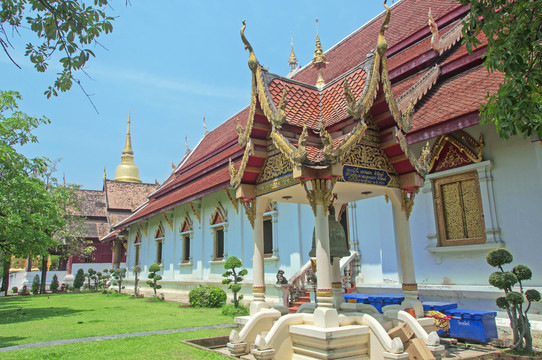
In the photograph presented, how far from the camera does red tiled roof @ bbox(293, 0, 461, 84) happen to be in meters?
12.1

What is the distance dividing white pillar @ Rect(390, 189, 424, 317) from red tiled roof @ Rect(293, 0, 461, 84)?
20.4ft

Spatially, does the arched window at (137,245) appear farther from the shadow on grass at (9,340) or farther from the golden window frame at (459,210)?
the golden window frame at (459,210)

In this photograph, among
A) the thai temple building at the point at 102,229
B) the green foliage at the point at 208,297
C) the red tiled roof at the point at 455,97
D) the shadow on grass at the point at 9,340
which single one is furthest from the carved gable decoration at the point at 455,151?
the thai temple building at the point at 102,229

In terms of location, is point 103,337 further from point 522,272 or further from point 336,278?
point 522,272

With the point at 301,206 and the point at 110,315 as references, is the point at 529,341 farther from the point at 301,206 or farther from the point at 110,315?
the point at 110,315

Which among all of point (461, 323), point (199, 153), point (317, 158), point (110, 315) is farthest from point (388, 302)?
point (199, 153)

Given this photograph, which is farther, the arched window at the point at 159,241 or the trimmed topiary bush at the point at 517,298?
the arched window at the point at 159,241

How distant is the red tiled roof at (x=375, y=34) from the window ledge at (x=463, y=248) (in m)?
5.44

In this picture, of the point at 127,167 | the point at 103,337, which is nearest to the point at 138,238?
the point at 103,337

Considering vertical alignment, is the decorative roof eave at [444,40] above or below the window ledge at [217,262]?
above

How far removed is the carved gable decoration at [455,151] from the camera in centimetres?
753

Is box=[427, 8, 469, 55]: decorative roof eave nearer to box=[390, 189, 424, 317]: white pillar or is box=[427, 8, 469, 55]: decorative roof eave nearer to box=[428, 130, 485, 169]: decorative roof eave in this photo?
box=[428, 130, 485, 169]: decorative roof eave

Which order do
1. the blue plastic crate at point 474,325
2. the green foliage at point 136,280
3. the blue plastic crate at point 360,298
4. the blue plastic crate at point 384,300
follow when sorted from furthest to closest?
the green foliage at point 136,280 < the blue plastic crate at point 360,298 < the blue plastic crate at point 384,300 < the blue plastic crate at point 474,325

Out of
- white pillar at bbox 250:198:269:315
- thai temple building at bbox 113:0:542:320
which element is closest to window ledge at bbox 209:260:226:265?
thai temple building at bbox 113:0:542:320
